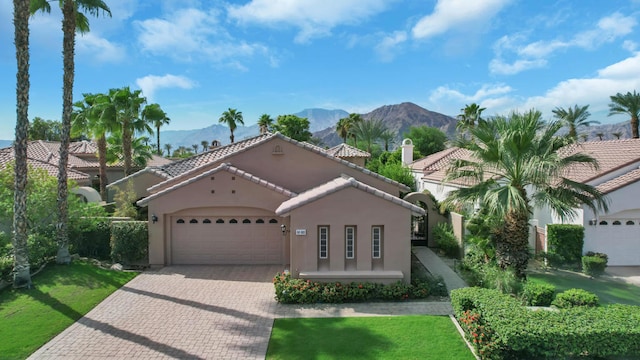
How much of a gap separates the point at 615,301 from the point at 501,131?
25.1 ft

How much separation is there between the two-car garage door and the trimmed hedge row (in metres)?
10.5

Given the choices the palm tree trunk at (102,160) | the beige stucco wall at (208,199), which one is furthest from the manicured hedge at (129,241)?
the palm tree trunk at (102,160)

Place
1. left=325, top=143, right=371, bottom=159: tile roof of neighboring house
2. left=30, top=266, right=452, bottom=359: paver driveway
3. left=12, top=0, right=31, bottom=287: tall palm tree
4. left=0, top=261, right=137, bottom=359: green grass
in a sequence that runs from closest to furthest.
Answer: left=30, top=266, right=452, bottom=359: paver driveway < left=0, top=261, right=137, bottom=359: green grass < left=12, top=0, right=31, bottom=287: tall palm tree < left=325, top=143, right=371, bottom=159: tile roof of neighboring house

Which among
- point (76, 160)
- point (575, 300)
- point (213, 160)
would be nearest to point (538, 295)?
point (575, 300)

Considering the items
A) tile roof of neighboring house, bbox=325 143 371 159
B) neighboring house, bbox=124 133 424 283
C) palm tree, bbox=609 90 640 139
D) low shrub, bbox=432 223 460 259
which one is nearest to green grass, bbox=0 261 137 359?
neighboring house, bbox=124 133 424 283

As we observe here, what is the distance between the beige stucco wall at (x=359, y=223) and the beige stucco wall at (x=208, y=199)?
12.2 feet

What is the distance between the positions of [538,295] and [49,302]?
56.3 feet

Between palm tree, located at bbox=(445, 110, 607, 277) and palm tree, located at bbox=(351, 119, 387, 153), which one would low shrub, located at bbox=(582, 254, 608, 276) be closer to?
palm tree, located at bbox=(445, 110, 607, 277)

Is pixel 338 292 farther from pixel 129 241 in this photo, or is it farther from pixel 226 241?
pixel 129 241

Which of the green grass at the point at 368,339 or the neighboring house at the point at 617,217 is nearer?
the green grass at the point at 368,339

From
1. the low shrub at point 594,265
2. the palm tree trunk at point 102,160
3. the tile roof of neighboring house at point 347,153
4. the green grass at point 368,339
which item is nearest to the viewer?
the green grass at point 368,339

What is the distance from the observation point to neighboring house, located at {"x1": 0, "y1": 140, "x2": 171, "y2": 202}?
3011 cm

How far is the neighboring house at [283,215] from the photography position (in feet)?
49.1

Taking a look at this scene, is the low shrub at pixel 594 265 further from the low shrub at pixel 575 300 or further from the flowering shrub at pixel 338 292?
the flowering shrub at pixel 338 292
